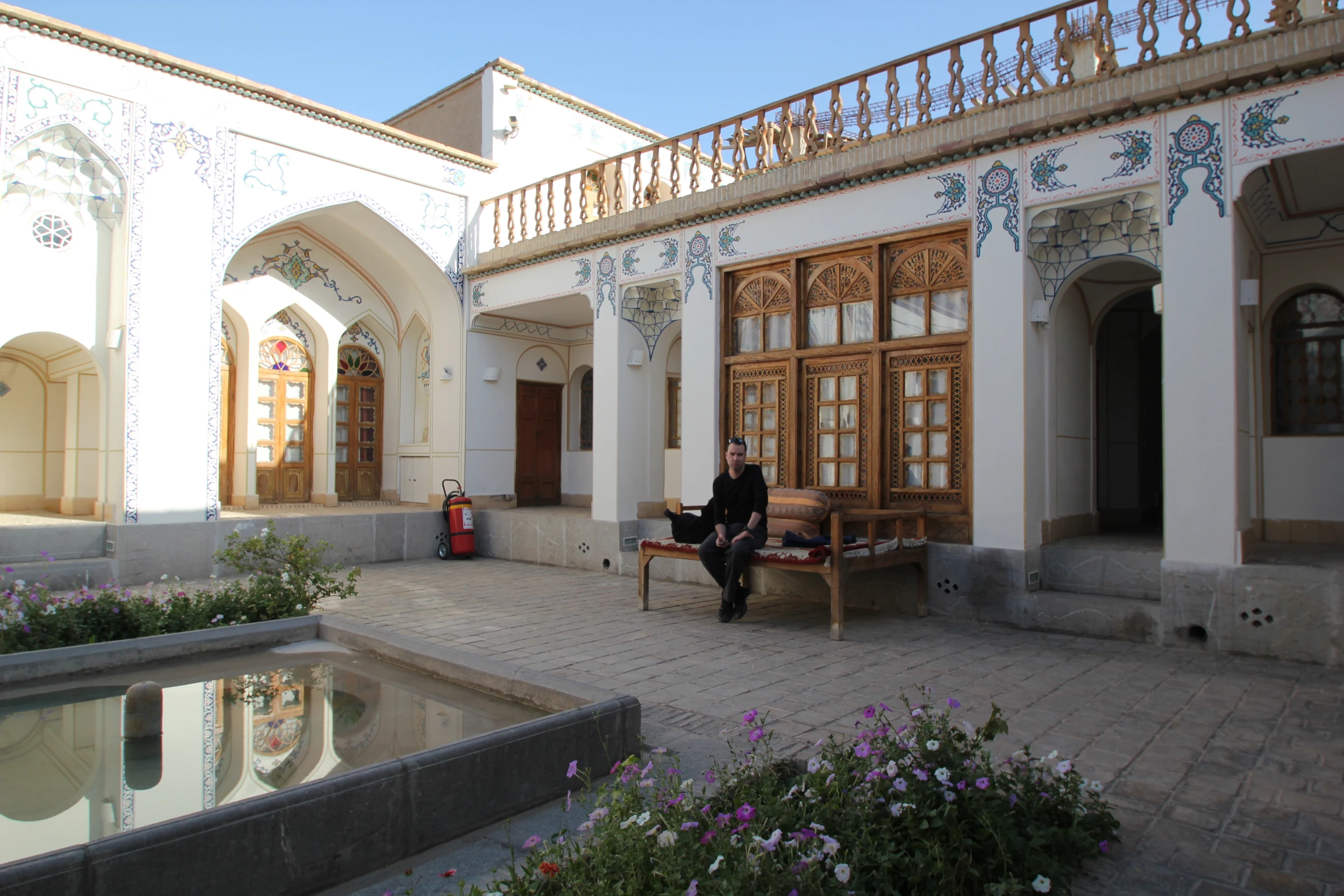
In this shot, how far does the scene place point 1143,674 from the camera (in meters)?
5.62

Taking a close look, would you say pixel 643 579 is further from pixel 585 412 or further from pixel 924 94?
pixel 585 412

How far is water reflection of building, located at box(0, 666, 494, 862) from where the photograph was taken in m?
3.16

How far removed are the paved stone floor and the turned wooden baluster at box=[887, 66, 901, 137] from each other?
4.47m

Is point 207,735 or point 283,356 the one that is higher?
point 283,356

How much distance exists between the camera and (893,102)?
807 cm

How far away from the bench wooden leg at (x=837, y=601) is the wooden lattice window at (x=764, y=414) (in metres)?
2.32

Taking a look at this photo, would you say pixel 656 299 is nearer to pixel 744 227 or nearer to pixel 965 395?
pixel 744 227

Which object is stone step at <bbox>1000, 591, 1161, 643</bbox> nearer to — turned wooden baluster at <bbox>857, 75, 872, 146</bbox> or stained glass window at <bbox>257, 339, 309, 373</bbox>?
turned wooden baluster at <bbox>857, 75, 872, 146</bbox>

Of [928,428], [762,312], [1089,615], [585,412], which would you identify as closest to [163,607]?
[762,312]

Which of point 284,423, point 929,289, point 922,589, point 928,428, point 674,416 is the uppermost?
point 929,289

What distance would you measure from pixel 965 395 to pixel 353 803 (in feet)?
20.7

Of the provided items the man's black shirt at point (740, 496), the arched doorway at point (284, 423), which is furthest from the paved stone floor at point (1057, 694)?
the arched doorway at point (284, 423)

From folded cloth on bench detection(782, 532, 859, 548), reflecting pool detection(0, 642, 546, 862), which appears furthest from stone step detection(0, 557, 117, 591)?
folded cloth on bench detection(782, 532, 859, 548)

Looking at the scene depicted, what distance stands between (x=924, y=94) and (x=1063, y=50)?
47.5 inches
